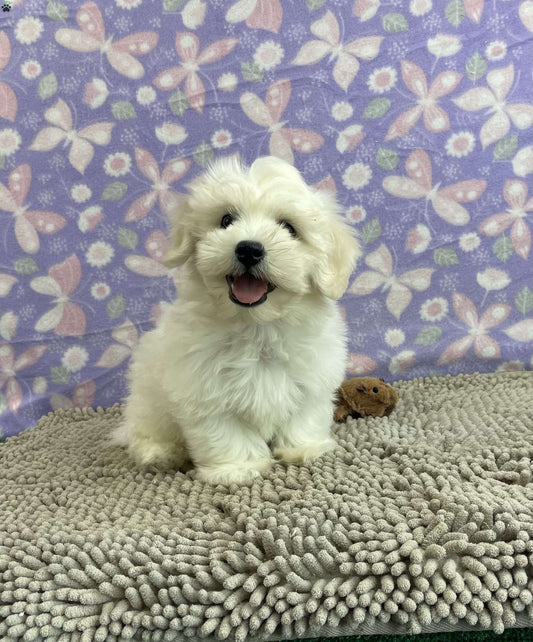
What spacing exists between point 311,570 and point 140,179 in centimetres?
200

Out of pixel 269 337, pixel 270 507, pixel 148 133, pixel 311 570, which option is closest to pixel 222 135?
pixel 148 133

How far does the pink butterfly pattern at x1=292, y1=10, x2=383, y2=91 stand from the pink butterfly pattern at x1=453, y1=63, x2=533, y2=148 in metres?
0.48

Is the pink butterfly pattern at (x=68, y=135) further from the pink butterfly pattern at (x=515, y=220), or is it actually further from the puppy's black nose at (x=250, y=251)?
the pink butterfly pattern at (x=515, y=220)

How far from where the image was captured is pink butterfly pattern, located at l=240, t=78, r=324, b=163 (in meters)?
2.56

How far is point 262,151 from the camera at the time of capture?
8.57ft

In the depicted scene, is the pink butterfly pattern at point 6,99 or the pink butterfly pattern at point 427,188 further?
the pink butterfly pattern at point 427,188

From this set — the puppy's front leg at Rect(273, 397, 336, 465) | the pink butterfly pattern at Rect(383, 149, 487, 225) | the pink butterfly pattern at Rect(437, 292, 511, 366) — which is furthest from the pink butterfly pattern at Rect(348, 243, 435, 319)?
the puppy's front leg at Rect(273, 397, 336, 465)

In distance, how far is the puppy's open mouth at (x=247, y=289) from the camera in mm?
1605

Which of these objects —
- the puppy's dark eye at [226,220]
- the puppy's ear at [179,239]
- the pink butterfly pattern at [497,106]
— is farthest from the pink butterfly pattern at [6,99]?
the pink butterfly pattern at [497,106]

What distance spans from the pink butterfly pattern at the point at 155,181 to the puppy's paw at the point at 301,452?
134 centimetres

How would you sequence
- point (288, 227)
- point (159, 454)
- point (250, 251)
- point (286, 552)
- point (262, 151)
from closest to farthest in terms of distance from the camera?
point (286, 552) → point (250, 251) → point (288, 227) → point (159, 454) → point (262, 151)

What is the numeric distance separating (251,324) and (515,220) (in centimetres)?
166

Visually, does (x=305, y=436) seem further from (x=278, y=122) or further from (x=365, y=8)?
(x=365, y=8)

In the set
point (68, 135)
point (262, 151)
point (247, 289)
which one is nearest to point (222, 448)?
point (247, 289)
